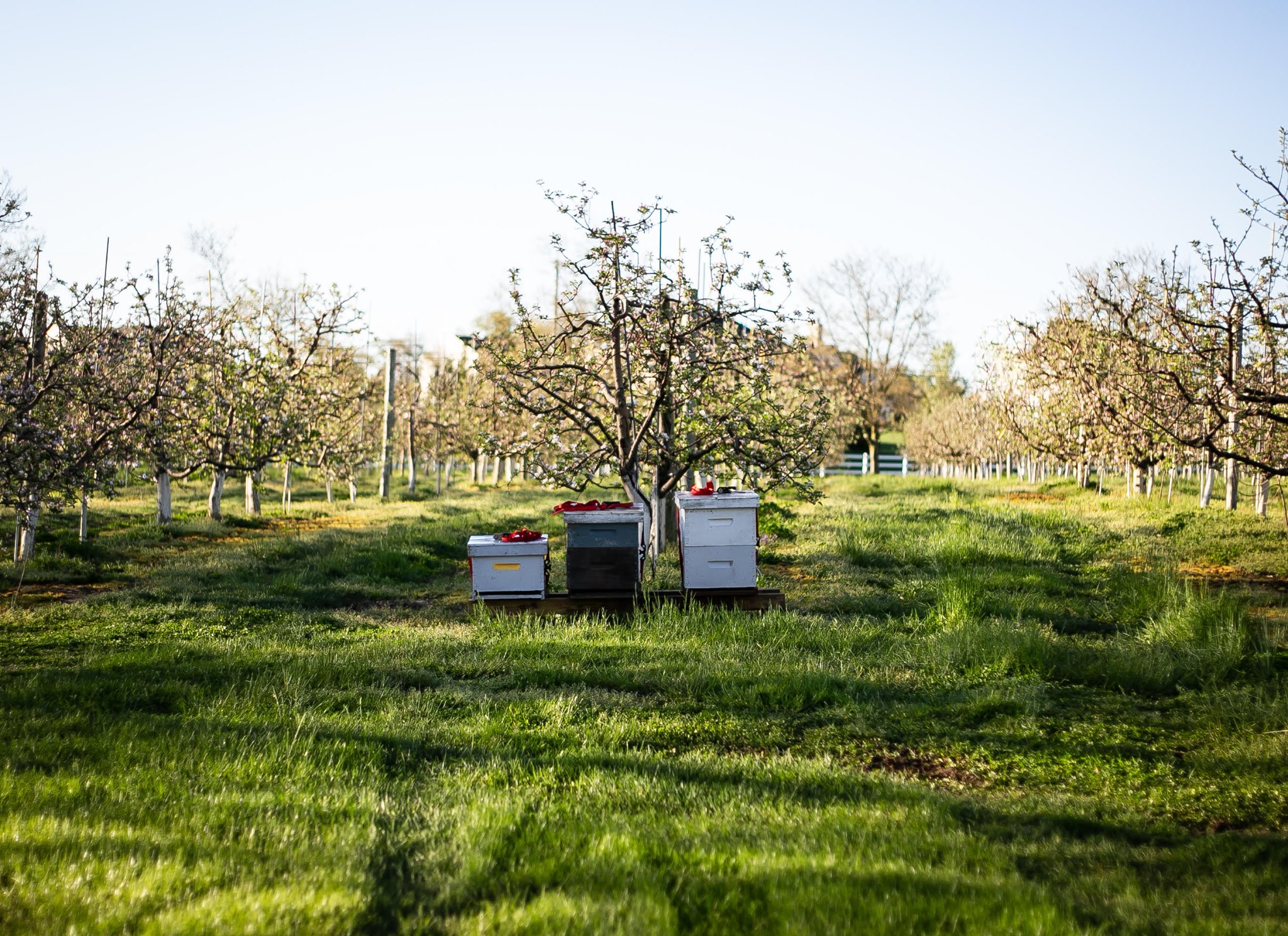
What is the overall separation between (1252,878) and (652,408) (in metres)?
8.57

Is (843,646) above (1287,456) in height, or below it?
below

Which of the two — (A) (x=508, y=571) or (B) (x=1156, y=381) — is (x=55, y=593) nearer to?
(A) (x=508, y=571)

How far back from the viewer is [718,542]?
10.3m

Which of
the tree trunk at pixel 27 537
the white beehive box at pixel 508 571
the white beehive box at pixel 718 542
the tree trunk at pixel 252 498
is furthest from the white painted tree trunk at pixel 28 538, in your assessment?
the tree trunk at pixel 252 498

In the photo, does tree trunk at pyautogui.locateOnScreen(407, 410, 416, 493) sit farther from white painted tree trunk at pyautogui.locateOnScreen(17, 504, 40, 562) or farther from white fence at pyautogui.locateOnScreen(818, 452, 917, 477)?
white fence at pyautogui.locateOnScreen(818, 452, 917, 477)

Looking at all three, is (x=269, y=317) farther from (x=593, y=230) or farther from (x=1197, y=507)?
(x=1197, y=507)

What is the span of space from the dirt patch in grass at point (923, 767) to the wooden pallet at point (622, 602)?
13.7 feet

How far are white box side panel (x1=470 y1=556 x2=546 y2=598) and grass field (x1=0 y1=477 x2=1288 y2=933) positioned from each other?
0.46 metres

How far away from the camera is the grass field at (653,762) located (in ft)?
12.7

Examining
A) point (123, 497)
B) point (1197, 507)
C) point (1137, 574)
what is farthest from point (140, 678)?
point (123, 497)

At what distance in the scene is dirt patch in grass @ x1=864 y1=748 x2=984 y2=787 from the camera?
18.7 feet

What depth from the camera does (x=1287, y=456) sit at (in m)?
15.9

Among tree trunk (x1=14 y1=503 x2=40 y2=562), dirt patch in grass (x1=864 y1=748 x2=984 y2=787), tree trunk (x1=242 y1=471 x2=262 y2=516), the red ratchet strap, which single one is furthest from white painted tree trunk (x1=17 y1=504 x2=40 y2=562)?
dirt patch in grass (x1=864 y1=748 x2=984 y2=787)

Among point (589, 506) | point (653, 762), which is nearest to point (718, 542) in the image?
point (589, 506)
